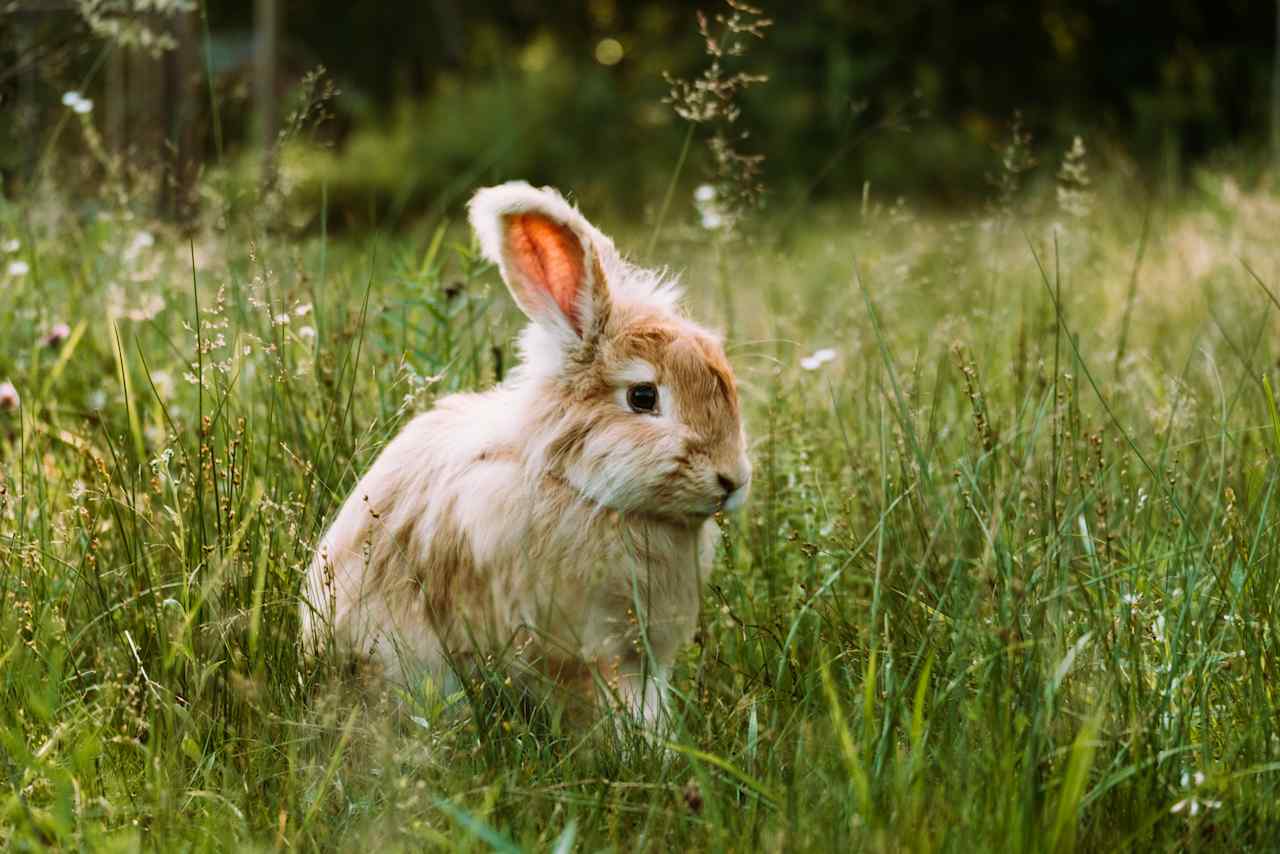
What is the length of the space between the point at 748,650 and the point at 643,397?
1.58 ft

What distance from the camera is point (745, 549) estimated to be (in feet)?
10.4

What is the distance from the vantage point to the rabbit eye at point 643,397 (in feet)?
8.18

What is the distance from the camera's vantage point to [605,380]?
2.52 meters

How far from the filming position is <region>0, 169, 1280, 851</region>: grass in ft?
6.46

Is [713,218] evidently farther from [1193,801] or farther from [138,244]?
[1193,801]

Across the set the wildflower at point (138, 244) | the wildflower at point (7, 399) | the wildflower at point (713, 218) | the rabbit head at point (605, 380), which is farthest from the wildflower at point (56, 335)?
the wildflower at point (713, 218)

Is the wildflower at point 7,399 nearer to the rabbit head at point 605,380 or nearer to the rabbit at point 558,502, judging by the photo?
the rabbit at point 558,502

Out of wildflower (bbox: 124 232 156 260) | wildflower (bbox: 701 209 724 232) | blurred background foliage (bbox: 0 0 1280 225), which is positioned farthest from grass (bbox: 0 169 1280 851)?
blurred background foliage (bbox: 0 0 1280 225)

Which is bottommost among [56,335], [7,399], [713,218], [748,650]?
[748,650]

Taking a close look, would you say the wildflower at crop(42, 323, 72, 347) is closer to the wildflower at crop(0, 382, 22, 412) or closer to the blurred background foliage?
the wildflower at crop(0, 382, 22, 412)

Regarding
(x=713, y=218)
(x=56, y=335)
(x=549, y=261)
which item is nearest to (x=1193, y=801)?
(x=549, y=261)

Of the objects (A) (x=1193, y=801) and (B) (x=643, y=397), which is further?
(B) (x=643, y=397)

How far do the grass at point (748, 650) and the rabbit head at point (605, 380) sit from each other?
0.22 metres

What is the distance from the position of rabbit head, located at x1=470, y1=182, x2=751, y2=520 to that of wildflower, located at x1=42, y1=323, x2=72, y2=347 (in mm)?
1424
